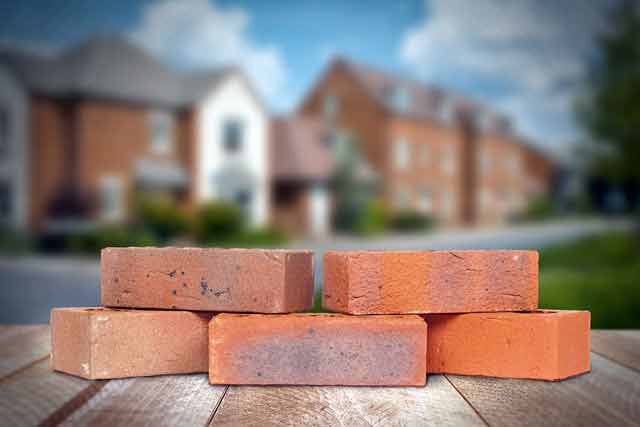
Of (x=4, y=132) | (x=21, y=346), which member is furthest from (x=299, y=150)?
(x=21, y=346)

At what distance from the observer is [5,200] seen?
1047 centimetres

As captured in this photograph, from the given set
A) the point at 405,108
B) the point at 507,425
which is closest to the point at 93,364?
the point at 507,425

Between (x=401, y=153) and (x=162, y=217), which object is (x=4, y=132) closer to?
(x=162, y=217)

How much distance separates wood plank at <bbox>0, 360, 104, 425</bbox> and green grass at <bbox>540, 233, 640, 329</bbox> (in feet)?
13.0

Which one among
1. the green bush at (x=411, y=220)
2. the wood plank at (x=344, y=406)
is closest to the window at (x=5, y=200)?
the green bush at (x=411, y=220)

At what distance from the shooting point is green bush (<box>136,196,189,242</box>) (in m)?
10.2

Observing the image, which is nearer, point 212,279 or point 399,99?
point 212,279

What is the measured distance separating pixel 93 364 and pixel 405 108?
1399 cm

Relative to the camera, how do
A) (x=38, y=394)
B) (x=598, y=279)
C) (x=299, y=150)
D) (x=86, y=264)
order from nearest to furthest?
(x=38, y=394) → (x=598, y=279) → (x=86, y=264) → (x=299, y=150)

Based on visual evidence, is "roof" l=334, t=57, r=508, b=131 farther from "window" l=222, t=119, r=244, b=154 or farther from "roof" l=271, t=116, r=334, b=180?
"window" l=222, t=119, r=244, b=154

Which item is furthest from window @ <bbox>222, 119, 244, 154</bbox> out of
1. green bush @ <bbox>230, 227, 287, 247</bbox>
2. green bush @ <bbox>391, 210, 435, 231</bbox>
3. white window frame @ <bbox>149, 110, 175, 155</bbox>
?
green bush @ <bbox>391, 210, 435, 231</bbox>

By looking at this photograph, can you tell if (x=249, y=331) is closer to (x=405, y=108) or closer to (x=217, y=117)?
(x=217, y=117)

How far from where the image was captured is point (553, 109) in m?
11.2

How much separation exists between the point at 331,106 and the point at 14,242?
809 cm
